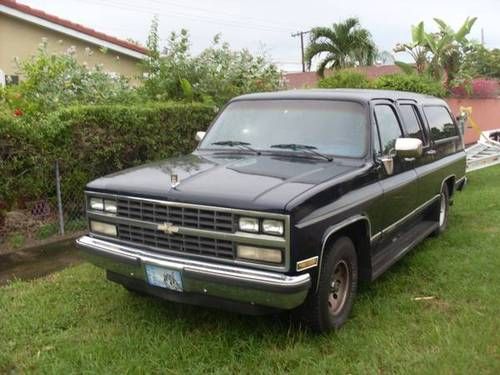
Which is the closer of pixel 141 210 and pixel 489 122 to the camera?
pixel 141 210

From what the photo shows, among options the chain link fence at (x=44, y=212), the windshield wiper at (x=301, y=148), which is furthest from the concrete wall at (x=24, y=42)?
the windshield wiper at (x=301, y=148)

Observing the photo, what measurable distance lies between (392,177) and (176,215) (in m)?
2.13

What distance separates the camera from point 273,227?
3428mm

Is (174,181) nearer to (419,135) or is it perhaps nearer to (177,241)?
(177,241)

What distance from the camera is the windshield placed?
15.1 ft

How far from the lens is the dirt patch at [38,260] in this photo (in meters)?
5.57

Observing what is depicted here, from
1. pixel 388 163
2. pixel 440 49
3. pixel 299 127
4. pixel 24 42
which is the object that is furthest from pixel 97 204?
pixel 440 49

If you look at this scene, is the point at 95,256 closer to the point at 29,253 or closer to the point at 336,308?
the point at 336,308

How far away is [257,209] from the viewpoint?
342 centimetres

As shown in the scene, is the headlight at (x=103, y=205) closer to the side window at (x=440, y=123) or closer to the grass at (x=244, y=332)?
the grass at (x=244, y=332)

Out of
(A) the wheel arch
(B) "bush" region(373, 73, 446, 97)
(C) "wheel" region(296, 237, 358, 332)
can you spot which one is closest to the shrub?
(B) "bush" region(373, 73, 446, 97)

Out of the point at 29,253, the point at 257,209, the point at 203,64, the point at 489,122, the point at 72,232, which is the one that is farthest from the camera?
the point at 489,122

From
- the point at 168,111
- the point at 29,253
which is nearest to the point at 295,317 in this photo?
the point at 29,253

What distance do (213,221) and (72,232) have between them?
4.09 m
